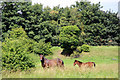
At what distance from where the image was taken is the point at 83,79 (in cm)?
758

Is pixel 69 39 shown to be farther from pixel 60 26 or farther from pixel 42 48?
pixel 60 26

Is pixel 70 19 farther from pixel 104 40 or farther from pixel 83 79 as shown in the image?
pixel 83 79

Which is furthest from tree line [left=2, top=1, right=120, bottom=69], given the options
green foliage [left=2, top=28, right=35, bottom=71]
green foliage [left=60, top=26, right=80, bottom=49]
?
green foliage [left=2, top=28, right=35, bottom=71]

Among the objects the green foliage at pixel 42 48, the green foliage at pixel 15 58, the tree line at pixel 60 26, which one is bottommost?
the green foliage at pixel 42 48

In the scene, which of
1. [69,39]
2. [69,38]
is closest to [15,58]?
[69,39]

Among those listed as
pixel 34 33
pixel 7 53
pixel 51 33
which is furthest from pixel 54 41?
pixel 7 53

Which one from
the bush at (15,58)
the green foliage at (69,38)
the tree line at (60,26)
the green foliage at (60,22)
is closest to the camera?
the bush at (15,58)

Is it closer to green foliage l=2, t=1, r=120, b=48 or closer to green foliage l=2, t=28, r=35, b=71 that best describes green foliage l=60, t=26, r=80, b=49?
green foliage l=2, t=1, r=120, b=48

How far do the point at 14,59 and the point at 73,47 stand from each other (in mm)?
30421

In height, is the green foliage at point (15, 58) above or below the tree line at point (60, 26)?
below

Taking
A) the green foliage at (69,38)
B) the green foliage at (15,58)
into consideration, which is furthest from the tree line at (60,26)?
the green foliage at (15,58)

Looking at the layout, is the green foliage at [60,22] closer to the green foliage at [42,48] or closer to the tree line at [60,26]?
Answer: the tree line at [60,26]

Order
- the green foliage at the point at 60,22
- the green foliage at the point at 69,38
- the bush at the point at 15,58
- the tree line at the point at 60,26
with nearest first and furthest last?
the bush at the point at 15,58 → the green foliage at the point at 69,38 → the tree line at the point at 60,26 → the green foliage at the point at 60,22

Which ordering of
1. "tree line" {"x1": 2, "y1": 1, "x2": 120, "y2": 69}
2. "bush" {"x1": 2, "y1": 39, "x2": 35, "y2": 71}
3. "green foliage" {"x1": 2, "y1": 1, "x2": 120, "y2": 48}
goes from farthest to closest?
"green foliage" {"x1": 2, "y1": 1, "x2": 120, "y2": 48} → "tree line" {"x1": 2, "y1": 1, "x2": 120, "y2": 69} → "bush" {"x1": 2, "y1": 39, "x2": 35, "y2": 71}
